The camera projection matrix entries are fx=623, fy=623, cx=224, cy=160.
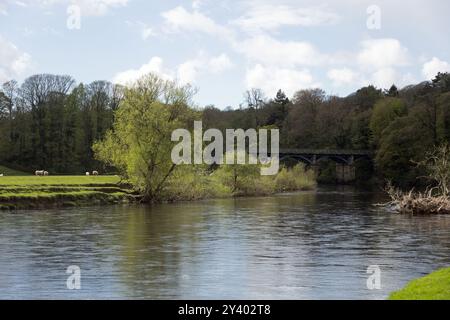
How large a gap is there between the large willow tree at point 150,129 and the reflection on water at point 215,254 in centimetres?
1898

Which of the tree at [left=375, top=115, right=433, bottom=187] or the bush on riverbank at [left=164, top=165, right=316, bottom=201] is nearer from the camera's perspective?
the bush on riverbank at [left=164, top=165, right=316, bottom=201]

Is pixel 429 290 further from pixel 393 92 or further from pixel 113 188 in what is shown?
pixel 393 92

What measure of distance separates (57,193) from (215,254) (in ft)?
113

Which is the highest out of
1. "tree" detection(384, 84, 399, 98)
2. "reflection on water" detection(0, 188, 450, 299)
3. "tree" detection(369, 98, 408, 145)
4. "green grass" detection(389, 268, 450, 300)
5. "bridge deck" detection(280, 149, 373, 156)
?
"tree" detection(384, 84, 399, 98)

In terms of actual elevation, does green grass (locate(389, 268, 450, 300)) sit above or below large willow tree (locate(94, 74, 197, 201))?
below

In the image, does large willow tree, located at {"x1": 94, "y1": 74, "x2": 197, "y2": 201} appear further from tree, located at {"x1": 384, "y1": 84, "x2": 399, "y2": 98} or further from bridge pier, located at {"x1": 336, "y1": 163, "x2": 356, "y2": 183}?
tree, located at {"x1": 384, "y1": 84, "x2": 399, "y2": 98}

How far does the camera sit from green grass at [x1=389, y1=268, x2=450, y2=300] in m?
15.7

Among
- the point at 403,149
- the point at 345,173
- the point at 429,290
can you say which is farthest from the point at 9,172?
the point at 429,290

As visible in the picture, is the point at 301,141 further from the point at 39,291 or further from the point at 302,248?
the point at 39,291

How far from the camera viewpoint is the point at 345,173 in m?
139

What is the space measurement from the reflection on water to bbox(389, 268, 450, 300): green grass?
166cm

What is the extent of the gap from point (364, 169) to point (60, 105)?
2571 inches

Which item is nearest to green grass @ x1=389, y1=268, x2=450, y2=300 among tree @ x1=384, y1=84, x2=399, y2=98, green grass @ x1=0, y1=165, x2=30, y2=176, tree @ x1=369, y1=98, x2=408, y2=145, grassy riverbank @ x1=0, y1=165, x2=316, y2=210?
grassy riverbank @ x1=0, y1=165, x2=316, y2=210

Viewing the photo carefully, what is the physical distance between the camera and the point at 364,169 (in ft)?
446
